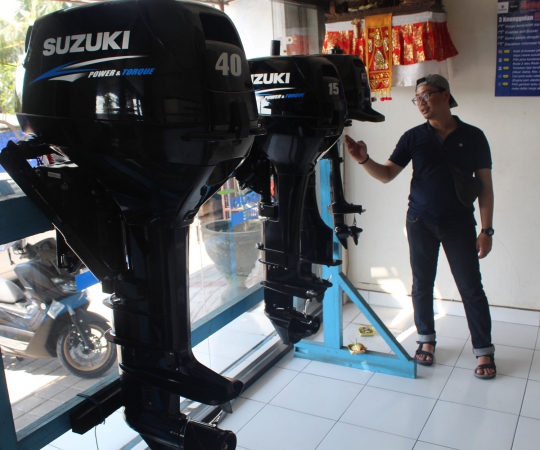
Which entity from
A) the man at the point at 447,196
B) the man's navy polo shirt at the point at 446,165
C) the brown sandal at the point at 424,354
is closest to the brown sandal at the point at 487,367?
the man at the point at 447,196

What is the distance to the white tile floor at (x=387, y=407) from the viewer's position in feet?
8.04

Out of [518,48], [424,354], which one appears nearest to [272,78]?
[424,354]

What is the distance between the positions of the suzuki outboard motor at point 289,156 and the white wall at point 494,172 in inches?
77.3

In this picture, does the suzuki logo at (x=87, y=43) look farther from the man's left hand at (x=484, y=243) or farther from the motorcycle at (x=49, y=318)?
the man's left hand at (x=484, y=243)

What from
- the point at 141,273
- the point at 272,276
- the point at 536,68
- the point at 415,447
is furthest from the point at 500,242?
the point at 141,273

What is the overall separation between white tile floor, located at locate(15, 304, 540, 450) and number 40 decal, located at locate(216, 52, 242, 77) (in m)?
1.76

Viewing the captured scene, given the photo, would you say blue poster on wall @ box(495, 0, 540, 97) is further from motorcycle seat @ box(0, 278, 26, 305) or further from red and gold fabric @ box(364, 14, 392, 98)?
motorcycle seat @ box(0, 278, 26, 305)

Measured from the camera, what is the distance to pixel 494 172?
3.57 metres

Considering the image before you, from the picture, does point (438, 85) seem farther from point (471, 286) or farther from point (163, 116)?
point (163, 116)

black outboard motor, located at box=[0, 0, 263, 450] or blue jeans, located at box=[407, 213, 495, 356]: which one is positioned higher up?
black outboard motor, located at box=[0, 0, 263, 450]

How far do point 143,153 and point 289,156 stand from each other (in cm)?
77

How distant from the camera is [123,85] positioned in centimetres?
106

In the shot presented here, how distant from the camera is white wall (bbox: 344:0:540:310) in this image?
3434 mm

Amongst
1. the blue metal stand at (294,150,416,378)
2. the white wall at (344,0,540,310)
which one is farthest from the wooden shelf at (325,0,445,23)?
the blue metal stand at (294,150,416,378)
